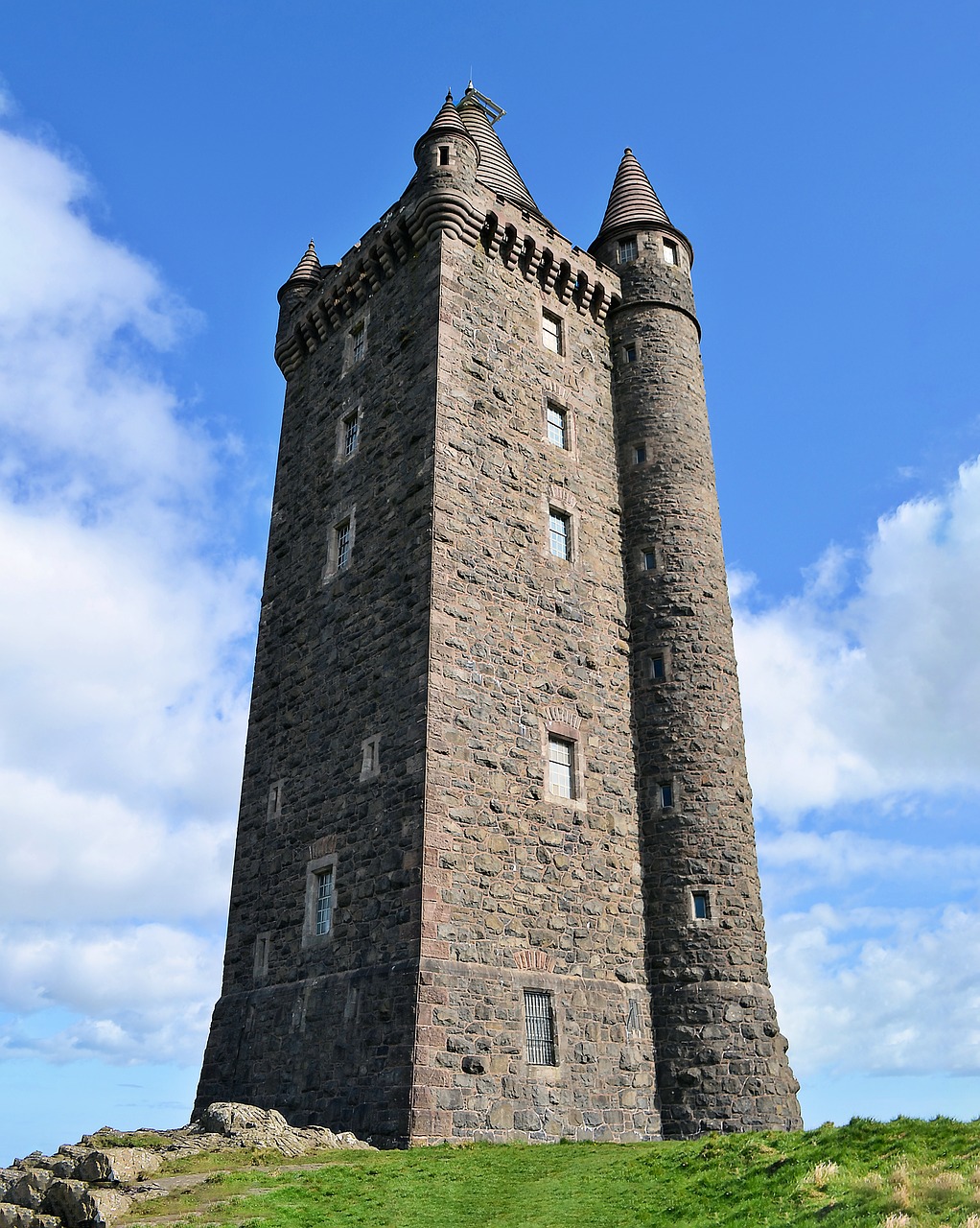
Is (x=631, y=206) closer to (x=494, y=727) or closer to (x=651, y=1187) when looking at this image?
(x=494, y=727)

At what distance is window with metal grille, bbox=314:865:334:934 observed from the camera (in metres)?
18.6

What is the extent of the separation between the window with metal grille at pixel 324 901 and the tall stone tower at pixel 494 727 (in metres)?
0.07

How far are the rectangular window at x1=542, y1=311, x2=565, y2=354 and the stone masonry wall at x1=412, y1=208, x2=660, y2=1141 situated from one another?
224mm

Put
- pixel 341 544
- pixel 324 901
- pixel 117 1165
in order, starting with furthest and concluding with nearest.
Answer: pixel 341 544, pixel 324 901, pixel 117 1165

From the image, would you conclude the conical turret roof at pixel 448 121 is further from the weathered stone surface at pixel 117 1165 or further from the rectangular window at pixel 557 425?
the weathered stone surface at pixel 117 1165

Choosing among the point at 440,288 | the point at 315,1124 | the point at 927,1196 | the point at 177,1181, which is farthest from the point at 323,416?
the point at 927,1196

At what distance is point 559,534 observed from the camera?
21.9 meters

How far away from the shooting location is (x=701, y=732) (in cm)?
2078

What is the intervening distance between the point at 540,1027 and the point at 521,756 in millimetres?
4680

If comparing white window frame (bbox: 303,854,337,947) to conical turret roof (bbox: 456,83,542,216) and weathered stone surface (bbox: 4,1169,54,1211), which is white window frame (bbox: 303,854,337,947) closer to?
weathered stone surface (bbox: 4,1169,54,1211)

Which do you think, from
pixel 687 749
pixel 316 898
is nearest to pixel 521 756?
pixel 687 749

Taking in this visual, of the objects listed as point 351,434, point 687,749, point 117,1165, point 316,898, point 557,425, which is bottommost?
point 117,1165

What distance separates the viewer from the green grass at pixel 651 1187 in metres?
8.80

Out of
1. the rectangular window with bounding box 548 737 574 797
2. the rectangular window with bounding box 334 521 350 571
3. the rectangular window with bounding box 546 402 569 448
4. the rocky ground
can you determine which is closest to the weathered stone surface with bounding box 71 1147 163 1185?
the rocky ground
